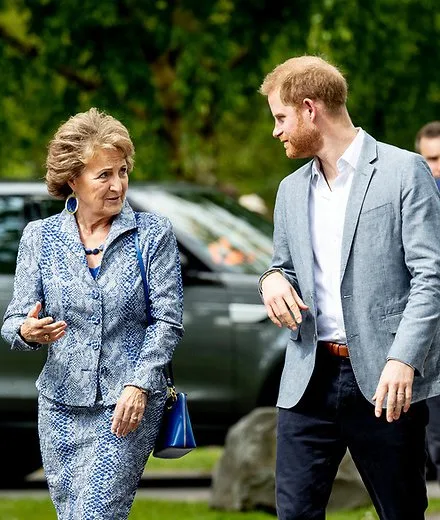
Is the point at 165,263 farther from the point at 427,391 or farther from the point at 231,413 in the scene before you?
the point at 231,413

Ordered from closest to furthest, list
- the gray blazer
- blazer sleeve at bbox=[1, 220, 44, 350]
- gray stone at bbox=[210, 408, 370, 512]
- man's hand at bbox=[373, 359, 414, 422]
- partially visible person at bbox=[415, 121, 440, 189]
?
1. man's hand at bbox=[373, 359, 414, 422]
2. the gray blazer
3. blazer sleeve at bbox=[1, 220, 44, 350]
4. partially visible person at bbox=[415, 121, 440, 189]
5. gray stone at bbox=[210, 408, 370, 512]

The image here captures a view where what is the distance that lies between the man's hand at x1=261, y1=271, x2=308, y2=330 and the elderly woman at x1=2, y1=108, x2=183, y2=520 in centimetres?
35

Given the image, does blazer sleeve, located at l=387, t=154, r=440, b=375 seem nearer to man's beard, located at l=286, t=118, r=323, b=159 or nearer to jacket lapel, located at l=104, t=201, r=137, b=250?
man's beard, located at l=286, t=118, r=323, b=159

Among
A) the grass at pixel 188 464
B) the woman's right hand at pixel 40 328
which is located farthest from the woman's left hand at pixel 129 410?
the grass at pixel 188 464

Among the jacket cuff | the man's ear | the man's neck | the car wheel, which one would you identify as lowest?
the car wheel

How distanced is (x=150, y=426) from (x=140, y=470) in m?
0.15

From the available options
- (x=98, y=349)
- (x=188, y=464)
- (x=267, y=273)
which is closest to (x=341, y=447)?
(x=267, y=273)

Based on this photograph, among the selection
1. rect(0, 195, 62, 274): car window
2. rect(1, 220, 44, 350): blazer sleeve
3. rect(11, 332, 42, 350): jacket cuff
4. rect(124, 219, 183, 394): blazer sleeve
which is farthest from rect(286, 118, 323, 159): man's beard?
rect(0, 195, 62, 274): car window

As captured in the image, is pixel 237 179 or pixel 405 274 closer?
pixel 405 274

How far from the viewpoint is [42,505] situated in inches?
378

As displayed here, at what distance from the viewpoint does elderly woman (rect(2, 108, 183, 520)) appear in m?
5.17

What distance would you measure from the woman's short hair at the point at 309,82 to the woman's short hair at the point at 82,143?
1.85ft

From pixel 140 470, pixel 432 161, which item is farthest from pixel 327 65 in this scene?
pixel 432 161

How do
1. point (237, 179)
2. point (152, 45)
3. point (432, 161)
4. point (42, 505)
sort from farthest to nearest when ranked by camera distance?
point (237, 179), point (152, 45), point (42, 505), point (432, 161)
